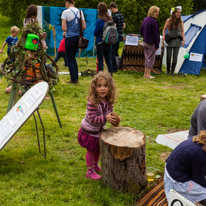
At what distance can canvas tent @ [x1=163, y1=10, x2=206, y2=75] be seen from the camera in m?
9.64

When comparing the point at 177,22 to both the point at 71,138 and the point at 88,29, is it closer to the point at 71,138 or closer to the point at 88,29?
the point at 88,29

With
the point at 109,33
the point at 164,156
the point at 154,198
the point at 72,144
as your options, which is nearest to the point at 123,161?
the point at 154,198

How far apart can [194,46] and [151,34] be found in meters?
1.83

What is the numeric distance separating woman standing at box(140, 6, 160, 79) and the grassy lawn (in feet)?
2.47

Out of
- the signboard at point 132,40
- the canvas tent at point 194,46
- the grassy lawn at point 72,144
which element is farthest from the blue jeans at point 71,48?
the canvas tent at point 194,46

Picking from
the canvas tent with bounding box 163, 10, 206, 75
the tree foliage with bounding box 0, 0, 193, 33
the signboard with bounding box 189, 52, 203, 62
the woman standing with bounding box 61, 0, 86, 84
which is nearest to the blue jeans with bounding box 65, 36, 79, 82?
the woman standing with bounding box 61, 0, 86, 84

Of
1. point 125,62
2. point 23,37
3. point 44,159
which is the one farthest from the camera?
point 125,62

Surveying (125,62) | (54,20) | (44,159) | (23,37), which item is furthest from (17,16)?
(44,159)

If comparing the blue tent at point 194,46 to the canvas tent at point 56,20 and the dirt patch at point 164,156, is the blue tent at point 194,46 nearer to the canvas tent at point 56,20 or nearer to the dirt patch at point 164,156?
the canvas tent at point 56,20

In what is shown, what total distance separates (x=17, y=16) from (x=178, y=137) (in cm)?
1496

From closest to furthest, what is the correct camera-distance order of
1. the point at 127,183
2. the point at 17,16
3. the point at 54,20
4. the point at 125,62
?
the point at 127,183, the point at 125,62, the point at 54,20, the point at 17,16

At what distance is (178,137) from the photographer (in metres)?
4.88

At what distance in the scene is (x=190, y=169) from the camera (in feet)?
9.82

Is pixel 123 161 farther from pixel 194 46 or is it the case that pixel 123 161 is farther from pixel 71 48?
pixel 194 46
